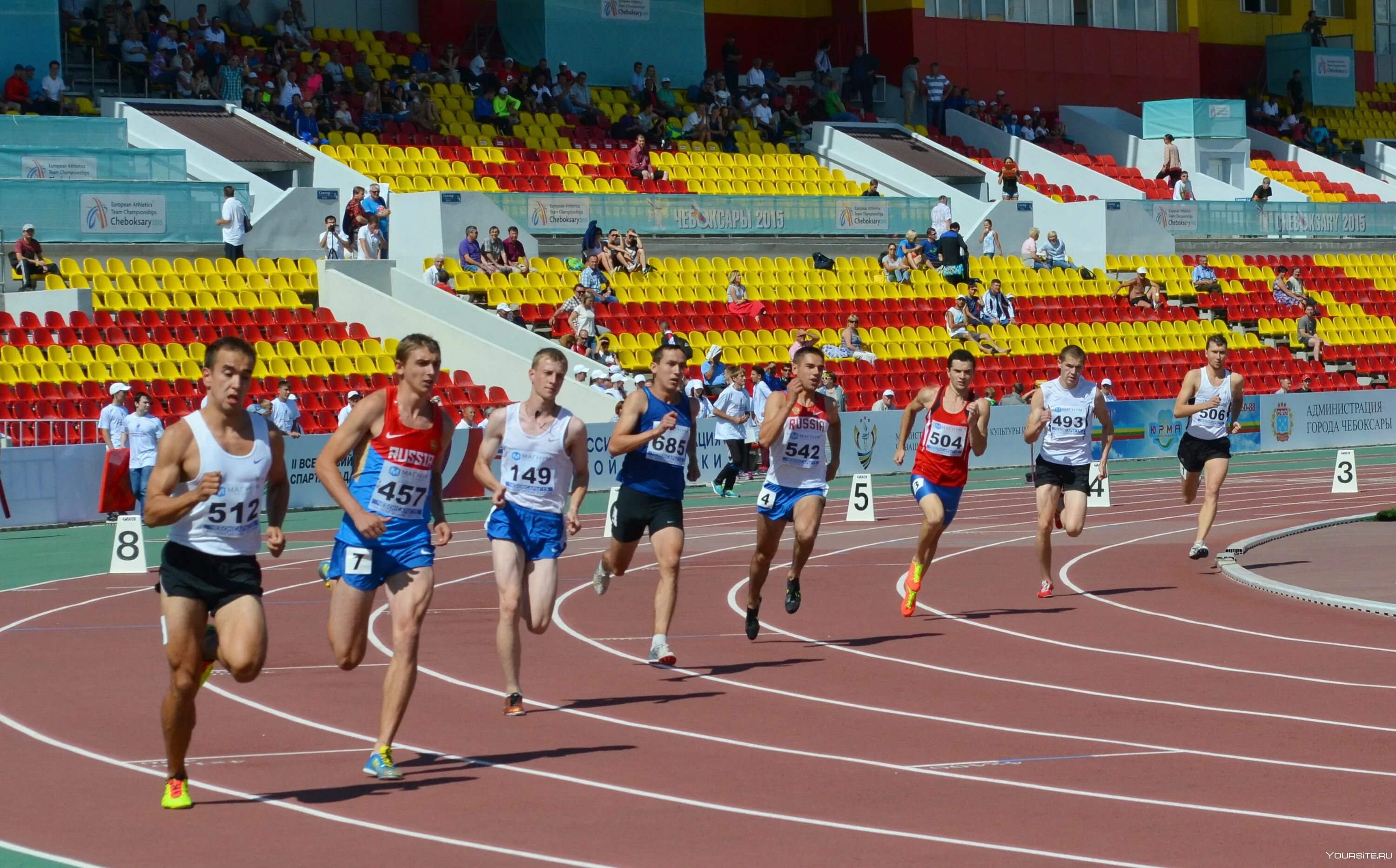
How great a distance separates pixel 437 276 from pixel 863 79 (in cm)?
1917

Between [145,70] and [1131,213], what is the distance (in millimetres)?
21274

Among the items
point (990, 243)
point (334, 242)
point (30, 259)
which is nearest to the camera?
point (30, 259)

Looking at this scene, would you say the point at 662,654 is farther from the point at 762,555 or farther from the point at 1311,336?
the point at 1311,336

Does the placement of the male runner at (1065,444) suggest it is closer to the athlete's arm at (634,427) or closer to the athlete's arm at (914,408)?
the athlete's arm at (914,408)

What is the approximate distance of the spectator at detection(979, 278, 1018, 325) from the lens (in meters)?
38.2

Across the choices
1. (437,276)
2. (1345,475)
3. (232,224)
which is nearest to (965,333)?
(437,276)

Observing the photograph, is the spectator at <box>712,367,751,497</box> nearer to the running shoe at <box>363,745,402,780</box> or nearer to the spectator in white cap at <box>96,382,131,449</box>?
the spectator in white cap at <box>96,382,131,449</box>

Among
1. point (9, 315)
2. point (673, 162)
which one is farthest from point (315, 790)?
point (673, 162)

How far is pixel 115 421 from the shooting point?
24438mm

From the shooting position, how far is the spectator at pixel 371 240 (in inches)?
1284

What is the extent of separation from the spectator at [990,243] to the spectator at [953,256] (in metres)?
1.99

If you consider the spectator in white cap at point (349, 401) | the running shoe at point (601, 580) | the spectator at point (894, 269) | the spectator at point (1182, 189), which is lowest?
the running shoe at point (601, 580)

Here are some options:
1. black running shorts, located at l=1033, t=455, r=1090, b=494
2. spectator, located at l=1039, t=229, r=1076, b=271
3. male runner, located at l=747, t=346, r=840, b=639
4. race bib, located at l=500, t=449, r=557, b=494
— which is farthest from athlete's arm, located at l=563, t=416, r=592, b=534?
spectator, located at l=1039, t=229, r=1076, b=271

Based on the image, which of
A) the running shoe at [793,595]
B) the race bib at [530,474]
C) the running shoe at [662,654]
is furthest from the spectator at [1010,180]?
the race bib at [530,474]
